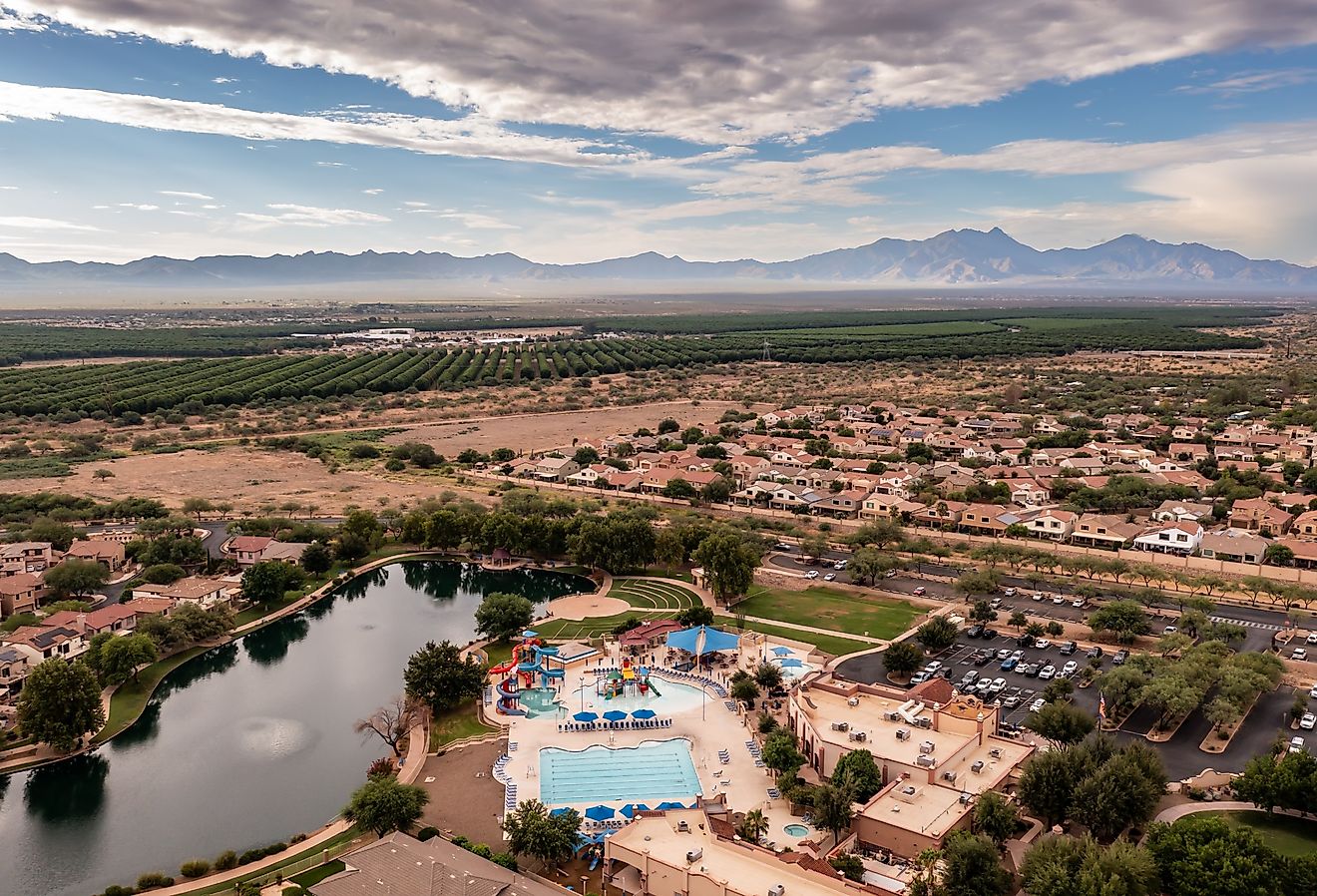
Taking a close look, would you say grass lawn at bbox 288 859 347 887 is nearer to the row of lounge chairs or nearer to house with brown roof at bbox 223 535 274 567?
the row of lounge chairs

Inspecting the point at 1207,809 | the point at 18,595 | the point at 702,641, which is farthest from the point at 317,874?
the point at 18,595

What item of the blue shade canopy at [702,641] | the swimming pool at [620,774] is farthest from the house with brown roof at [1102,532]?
the swimming pool at [620,774]

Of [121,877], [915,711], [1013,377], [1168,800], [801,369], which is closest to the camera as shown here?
[121,877]

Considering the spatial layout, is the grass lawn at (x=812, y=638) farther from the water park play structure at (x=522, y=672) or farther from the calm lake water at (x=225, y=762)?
the calm lake water at (x=225, y=762)

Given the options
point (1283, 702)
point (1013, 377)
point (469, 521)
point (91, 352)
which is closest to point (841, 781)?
point (1283, 702)

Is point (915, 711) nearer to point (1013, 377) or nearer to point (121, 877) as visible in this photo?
point (121, 877)

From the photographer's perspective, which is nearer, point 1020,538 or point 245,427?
point 1020,538
